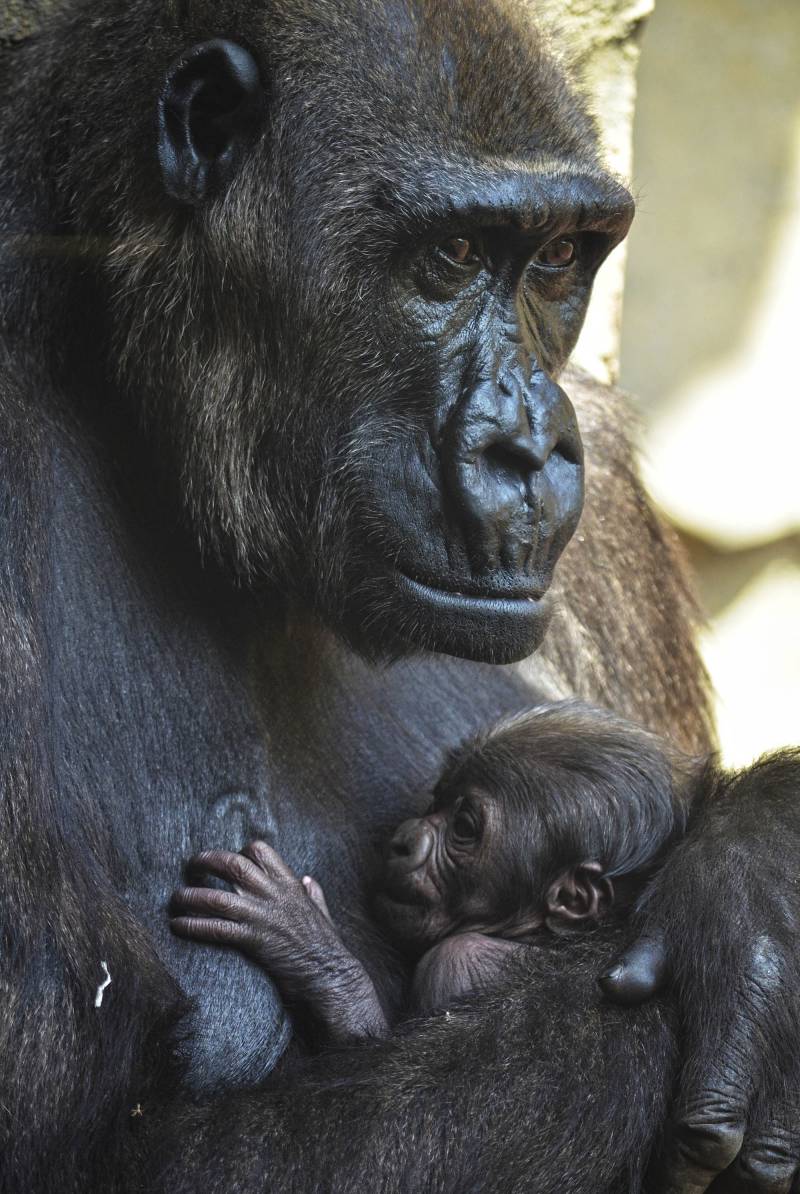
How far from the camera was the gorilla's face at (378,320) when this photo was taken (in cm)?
329

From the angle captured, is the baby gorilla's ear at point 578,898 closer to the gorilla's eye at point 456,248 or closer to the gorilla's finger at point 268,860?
the gorilla's finger at point 268,860

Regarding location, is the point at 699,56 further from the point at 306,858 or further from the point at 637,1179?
the point at 637,1179

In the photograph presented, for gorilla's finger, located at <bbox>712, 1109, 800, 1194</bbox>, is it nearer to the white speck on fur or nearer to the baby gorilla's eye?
the baby gorilla's eye

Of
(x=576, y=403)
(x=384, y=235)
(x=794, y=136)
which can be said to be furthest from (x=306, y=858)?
(x=794, y=136)

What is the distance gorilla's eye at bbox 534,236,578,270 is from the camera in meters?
3.54

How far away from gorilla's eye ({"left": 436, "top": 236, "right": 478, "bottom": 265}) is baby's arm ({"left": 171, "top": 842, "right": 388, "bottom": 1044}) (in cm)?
126

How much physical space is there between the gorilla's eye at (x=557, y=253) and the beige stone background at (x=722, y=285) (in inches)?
187

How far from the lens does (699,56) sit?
820 centimetres

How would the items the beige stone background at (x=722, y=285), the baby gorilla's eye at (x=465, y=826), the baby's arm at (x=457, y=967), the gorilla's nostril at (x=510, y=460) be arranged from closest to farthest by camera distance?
the gorilla's nostril at (x=510, y=460) < the baby's arm at (x=457, y=967) < the baby gorilla's eye at (x=465, y=826) < the beige stone background at (x=722, y=285)

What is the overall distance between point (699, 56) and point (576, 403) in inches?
154

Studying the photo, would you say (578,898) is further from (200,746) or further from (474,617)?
(200,746)

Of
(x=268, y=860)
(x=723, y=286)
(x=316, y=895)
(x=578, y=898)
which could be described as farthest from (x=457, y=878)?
(x=723, y=286)

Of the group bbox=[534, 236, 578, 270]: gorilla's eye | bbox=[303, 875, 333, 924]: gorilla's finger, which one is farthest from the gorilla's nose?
bbox=[534, 236, 578, 270]: gorilla's eye

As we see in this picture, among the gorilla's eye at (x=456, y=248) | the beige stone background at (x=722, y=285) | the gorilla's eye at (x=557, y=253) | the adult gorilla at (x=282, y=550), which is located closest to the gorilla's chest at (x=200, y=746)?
the adult gorilla at (x=282, y=550)
